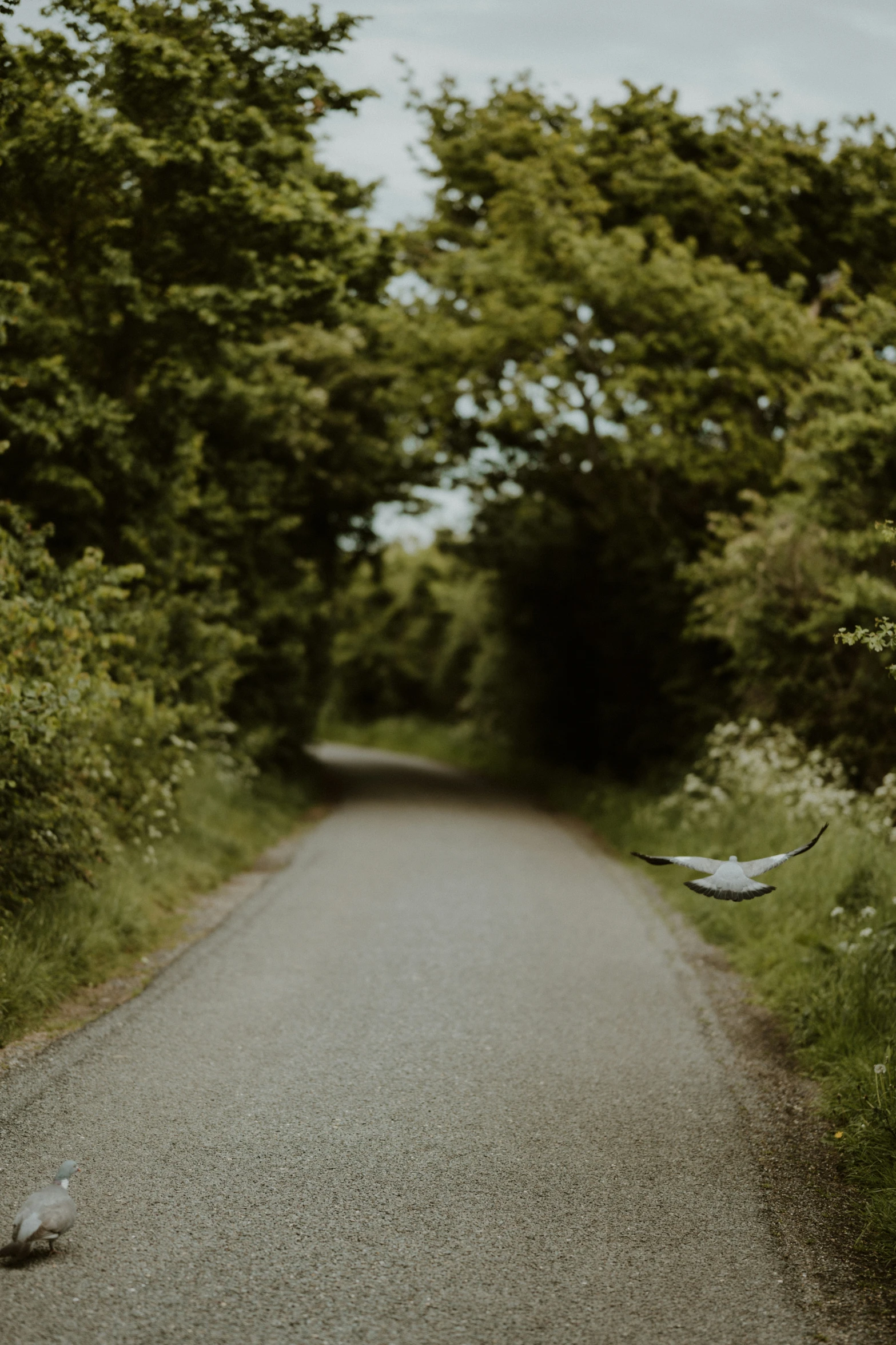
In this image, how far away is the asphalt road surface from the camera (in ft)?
12.3

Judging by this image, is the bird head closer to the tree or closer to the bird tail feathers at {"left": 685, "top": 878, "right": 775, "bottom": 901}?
the bird tail feathers at {"left": 685, "top": 878, "right": 775, "bottom": 901}

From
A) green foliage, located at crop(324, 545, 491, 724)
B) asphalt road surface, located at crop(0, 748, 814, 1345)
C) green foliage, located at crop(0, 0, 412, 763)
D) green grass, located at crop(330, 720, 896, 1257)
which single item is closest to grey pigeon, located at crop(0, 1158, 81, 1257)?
asphalt road surface, located at crop(0, 748, 814, 1345)

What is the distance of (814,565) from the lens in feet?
41.2

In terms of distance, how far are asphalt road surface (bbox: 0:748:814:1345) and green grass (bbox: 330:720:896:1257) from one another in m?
0.48

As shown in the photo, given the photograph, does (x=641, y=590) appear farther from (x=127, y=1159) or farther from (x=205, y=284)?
(x=127, y=1159)

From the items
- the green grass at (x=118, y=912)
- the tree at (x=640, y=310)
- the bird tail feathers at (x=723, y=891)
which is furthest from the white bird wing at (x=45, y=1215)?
the tree at (x=640, y=310)

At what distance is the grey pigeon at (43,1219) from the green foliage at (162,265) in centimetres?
649

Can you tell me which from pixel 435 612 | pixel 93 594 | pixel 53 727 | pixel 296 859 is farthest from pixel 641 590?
pixel 435 612

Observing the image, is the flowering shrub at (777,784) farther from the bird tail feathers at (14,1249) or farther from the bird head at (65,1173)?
the bird tail feathers at (14,1249)

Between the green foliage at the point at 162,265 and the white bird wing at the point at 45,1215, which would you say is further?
the green foliage at the point at 162,265

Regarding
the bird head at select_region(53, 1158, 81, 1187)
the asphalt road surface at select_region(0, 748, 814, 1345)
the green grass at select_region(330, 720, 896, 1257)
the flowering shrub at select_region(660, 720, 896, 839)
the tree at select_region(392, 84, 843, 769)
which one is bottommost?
the asphalt road surface at select_region(0, 748, 814, 1345)

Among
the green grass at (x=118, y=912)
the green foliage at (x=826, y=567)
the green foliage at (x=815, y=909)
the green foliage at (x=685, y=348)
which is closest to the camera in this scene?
the green foliage at (x=815, y=909)

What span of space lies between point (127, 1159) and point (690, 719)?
14.3m

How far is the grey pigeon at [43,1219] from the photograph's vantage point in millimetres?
3764
